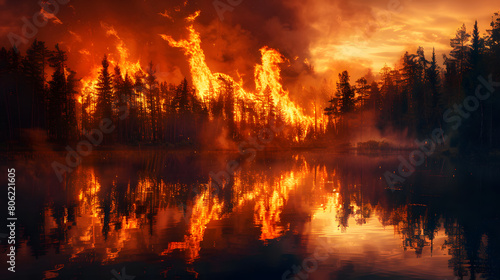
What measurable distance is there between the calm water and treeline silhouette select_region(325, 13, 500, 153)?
126ft

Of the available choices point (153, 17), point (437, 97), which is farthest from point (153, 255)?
point (153, 17)

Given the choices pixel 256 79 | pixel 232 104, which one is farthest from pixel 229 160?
pixel 256 79

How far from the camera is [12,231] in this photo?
620 inches

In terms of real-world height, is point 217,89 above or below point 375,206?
above

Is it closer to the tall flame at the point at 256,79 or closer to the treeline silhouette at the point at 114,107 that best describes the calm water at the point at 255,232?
the treeline silhouette at the point at 114,107

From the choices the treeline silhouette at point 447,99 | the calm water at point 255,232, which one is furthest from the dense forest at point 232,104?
the calm water at point 255,232

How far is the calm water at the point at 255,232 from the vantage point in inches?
459

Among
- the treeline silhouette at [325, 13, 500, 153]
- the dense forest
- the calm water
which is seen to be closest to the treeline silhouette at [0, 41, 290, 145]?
the dense forest

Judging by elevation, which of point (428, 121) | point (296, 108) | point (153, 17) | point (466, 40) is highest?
point (153, 17)

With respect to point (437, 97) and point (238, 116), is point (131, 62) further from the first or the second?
point (437, 97)

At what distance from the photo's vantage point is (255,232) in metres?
16.0

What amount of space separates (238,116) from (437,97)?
8224 centimetres

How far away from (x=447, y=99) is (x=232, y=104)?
70.6 m

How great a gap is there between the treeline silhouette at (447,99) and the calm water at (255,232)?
126 feet
